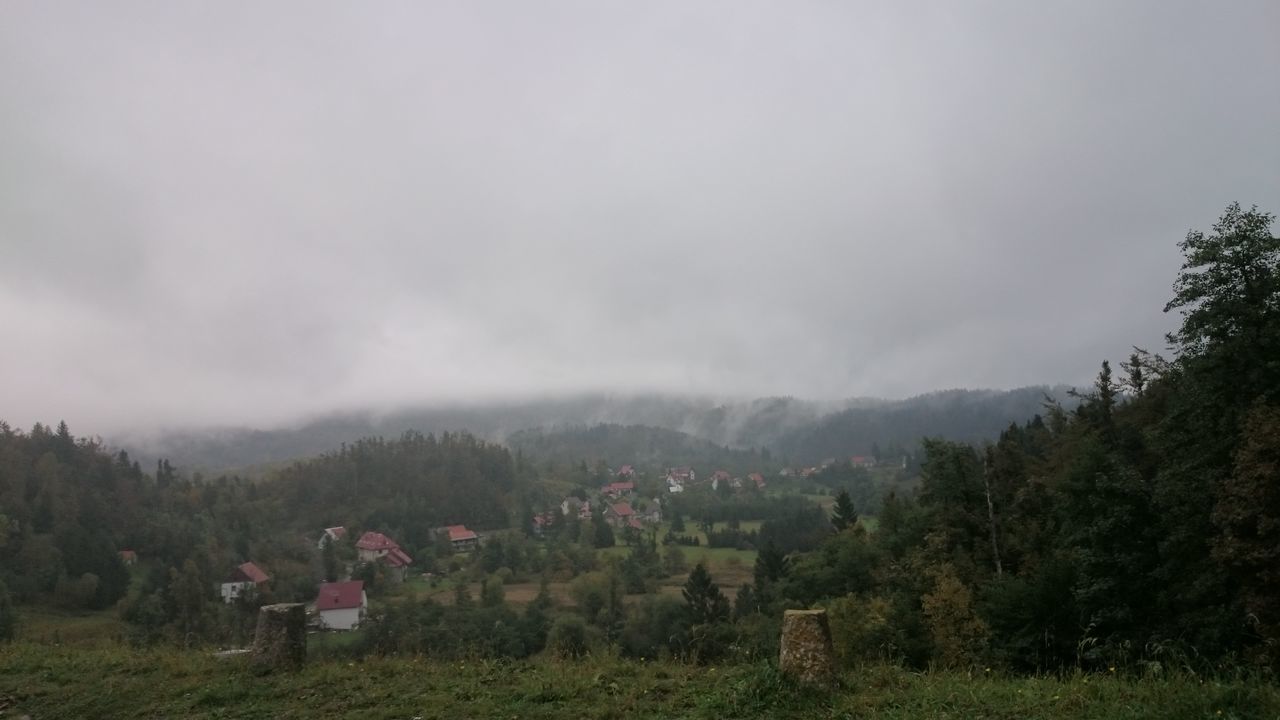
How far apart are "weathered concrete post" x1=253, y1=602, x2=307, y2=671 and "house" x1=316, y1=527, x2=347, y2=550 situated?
4361 inches

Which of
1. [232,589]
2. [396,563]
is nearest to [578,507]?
[396,563]

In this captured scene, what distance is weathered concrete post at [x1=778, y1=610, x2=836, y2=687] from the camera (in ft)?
24.2

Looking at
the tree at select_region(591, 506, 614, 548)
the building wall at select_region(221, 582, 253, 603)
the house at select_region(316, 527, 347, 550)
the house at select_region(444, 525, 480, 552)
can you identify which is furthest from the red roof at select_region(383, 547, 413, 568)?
the tree at select_region(591, 506, 614, 548)

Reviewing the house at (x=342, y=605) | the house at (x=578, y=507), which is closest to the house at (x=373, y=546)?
the house at (x=342, y=605)

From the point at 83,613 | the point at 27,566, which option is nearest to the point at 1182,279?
Answer: the point at 83,613

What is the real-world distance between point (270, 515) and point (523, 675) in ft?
457

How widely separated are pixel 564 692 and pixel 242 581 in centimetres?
9694

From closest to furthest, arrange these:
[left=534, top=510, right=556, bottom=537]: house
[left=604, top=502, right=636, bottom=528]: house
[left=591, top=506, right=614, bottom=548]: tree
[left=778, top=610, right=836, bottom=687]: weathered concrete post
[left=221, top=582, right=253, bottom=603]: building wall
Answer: [left=778, top=610, right=836, bottom=687]: weathered concrete post < [left=221, top=582, right=253, bottom=603]: building wall < [left=591, top=506, right=614, bottom=548]: tree < [left=534, top=510, right=556, bottom=537]: house < [left=604, top=502, right=636, bottom=528]: house

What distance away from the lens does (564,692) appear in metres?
7.93

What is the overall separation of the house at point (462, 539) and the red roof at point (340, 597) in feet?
182

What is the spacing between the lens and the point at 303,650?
31.5 ft

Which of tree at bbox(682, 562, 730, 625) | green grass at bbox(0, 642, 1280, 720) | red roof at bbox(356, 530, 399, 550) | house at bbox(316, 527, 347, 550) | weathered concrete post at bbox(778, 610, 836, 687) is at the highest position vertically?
weathered concrete post at bbox(778, 610, 836, 687)

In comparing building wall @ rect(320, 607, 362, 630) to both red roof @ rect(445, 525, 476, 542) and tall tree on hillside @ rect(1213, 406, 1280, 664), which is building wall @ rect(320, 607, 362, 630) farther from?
tall tree on hillside @ rect(1213, 406, 1280, 664)

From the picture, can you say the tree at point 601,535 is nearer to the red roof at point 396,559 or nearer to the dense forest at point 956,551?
the dense forest at point 956,551
